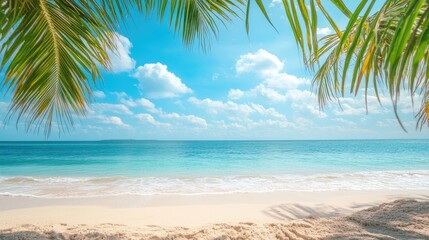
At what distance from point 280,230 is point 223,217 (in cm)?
119

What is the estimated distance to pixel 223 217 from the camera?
13.3 ft

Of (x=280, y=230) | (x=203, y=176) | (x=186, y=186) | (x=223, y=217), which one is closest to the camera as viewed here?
(x=280, y=230)

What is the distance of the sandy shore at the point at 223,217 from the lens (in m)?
2.96

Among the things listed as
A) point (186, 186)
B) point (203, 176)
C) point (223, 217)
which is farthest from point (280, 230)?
point (203, 176)

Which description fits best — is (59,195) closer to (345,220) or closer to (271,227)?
(271,227)

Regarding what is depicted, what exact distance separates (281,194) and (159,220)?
3028 millimetres

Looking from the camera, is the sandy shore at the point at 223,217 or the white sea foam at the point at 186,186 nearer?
the sandy shore at the point at 223,217

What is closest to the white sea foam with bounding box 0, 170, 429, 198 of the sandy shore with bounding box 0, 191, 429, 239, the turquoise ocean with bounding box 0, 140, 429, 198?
the turquoise ocean with bounding box 0, 140, 429, 198

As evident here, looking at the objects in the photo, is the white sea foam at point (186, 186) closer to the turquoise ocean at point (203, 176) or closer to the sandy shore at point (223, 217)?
the turquoise ocean at point (203, 176)

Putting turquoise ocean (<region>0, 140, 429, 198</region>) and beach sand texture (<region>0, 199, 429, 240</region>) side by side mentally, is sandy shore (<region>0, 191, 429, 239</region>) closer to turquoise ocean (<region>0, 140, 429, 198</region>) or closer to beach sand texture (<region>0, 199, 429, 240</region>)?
beach sand texture (<region>0, 199, 429, 240</region>)

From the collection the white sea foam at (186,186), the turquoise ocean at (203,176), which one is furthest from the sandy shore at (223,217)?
the turquoise ocean at (203,176)

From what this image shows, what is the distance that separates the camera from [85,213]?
14.5ft

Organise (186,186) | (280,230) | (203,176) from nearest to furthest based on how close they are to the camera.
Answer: (280,230) → (186,186) → (203,176)

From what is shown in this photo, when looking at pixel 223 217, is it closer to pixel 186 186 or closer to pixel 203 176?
pixel 186 186
